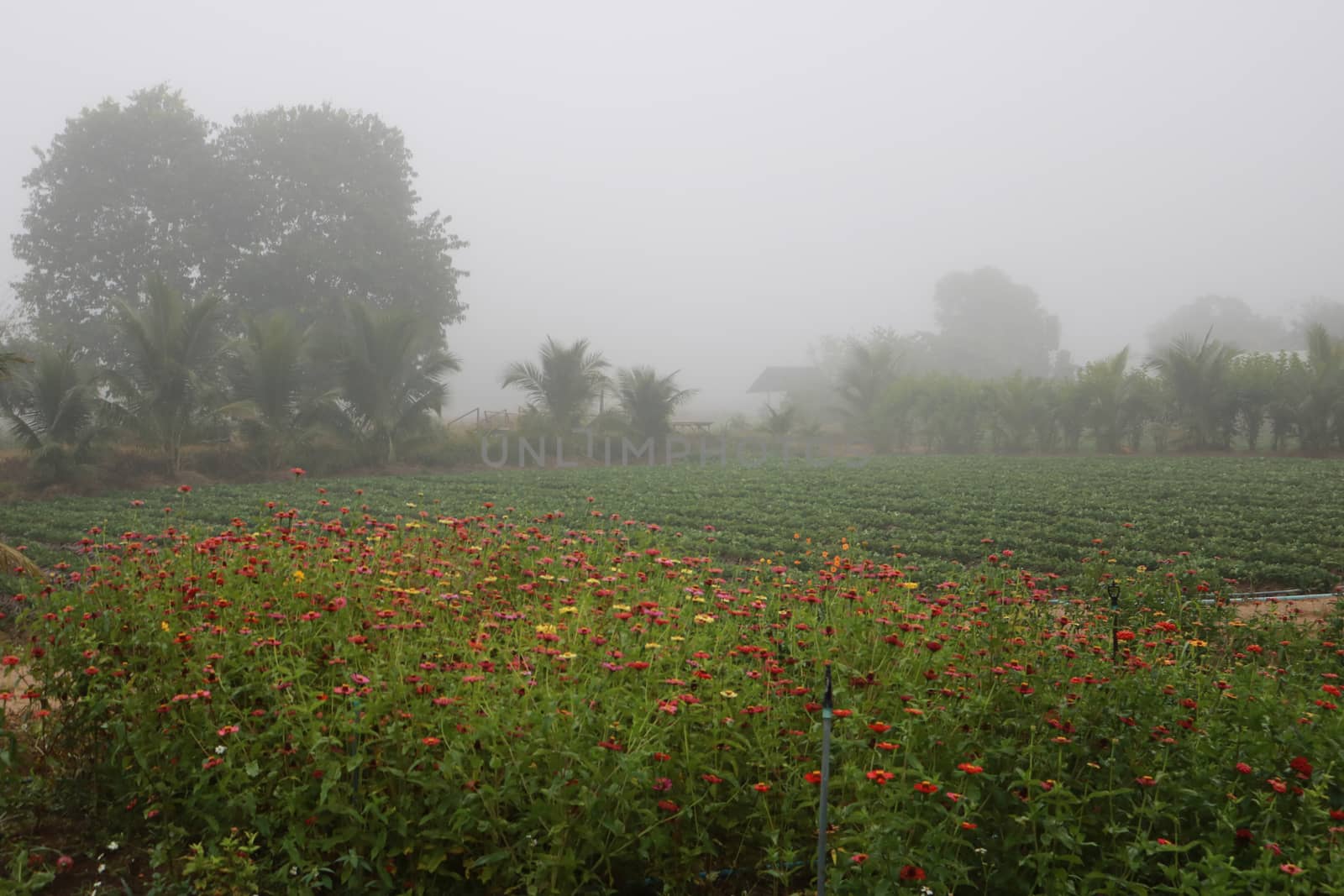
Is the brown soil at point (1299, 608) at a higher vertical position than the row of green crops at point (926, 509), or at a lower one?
lower

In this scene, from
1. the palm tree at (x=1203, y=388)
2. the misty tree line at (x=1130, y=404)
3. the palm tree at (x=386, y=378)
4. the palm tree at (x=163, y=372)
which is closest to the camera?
the palm tree at (x=163, y=372)

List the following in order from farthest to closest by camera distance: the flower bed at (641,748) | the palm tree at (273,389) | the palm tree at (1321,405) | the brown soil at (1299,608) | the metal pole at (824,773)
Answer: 1. the palm tree at (1321,405)
2. the palm tree at (273,389)
3. the brown soil at (1299,608)
4. the flower bed at (641,748)
5. the metal pole at (824,773)

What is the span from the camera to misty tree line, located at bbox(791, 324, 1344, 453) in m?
20.7

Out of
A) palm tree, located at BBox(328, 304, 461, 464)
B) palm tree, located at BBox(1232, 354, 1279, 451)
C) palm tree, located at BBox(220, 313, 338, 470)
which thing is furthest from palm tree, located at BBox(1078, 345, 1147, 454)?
palm tree, located at BBox(220, 313, 338, 470)

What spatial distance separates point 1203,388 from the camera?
22062mm

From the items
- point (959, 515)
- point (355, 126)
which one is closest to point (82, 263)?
point (355, 126)

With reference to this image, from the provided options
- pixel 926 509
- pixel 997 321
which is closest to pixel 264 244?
pixel 926 509

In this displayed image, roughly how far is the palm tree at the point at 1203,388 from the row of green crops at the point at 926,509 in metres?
3.77

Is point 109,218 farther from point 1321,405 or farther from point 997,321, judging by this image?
point 997,321

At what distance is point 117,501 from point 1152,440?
23104 millimetres

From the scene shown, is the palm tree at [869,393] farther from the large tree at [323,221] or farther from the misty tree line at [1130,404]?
the large tree at [323,221]

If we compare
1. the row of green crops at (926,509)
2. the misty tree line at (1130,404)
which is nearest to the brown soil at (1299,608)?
the row of green crops at (926,509)

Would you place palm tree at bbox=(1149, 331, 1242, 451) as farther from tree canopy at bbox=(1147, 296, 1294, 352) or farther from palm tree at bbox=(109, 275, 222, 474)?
tree canopy at bbox=(1147, 296, 1294, 352)

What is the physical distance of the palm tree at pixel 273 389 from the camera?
55.9ft
